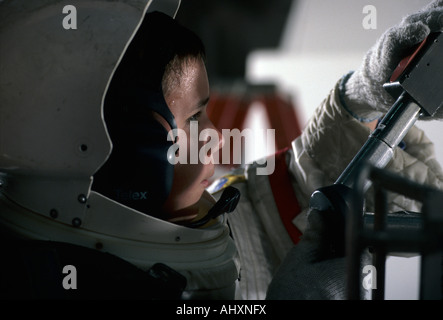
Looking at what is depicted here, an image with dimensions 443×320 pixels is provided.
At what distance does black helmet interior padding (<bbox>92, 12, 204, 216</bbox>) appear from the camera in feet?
2.75

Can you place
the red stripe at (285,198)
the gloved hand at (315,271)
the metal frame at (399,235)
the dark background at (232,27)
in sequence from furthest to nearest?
the dark background at (232,27)
the red stripe at (285,198)
the gloved hand at (315,271)
the metal frame at (399,235)

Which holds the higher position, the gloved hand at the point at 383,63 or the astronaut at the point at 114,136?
the gloved hand at the point at 383,63

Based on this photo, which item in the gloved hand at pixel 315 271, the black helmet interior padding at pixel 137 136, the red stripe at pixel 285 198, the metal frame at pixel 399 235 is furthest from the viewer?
the red stripe at pixel 285 198

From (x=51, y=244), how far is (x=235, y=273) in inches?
12.9

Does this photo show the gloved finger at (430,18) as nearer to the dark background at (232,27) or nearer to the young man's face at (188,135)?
the young man's face at (188,135)

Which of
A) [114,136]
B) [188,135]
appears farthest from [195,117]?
[114,136]

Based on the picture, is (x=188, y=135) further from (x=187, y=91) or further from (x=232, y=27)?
(x=232, y=27)

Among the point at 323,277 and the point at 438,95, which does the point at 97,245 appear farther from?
the point at 438,95

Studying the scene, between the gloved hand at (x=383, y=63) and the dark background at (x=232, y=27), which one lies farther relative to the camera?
the dark background at (x=232, y=27)

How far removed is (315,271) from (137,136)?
0.36 m

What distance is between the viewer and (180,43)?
0.92 metres

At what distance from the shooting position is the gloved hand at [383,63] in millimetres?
871

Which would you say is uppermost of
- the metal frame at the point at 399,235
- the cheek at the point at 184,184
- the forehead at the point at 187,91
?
the forehead at the point at 187,91

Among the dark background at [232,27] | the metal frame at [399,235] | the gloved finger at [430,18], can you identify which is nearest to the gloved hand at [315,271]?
the metal frame at [399,235]
